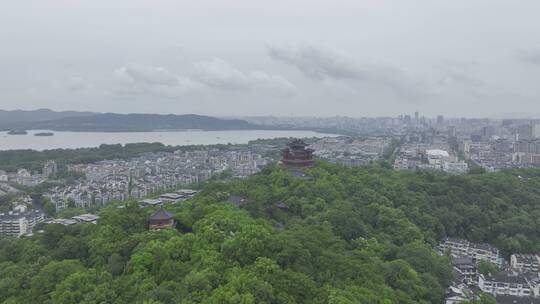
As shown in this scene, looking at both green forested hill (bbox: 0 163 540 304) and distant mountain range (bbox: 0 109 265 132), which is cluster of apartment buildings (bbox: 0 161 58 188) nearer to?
green forested hill (bbox: 0 163 540 304)

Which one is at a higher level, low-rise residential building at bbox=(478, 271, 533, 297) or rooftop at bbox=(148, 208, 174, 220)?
rooftop at bbox=(148, 208, 174, 220)

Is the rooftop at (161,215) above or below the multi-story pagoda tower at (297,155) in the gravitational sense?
below

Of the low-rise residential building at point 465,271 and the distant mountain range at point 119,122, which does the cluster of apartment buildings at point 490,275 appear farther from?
the distant mountain range at point 119,122

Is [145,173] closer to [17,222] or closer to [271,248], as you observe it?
[17,222]

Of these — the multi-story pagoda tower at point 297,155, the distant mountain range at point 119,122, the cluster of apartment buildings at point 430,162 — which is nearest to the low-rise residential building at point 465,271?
the multi-story pagoda tower at point 297,155

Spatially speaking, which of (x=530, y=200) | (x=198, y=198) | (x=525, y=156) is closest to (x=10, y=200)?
(x=198, y=198)

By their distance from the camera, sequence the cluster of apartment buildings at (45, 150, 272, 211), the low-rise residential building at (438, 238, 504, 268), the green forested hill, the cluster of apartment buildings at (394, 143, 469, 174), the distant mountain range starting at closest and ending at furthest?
the green forested hill < the low-rise residential building at (438, 238, 504, 268) < the cluster of apartment buildings at (45, 150, 272, 211) < the cluster of apartment buildings at (394, 143, 469, 174) < the distant mountain range

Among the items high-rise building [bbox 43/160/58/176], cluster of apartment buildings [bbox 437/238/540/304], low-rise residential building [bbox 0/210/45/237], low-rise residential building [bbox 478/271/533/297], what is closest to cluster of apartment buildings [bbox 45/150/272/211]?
high-rise building [bbox 43/160/58/176]
